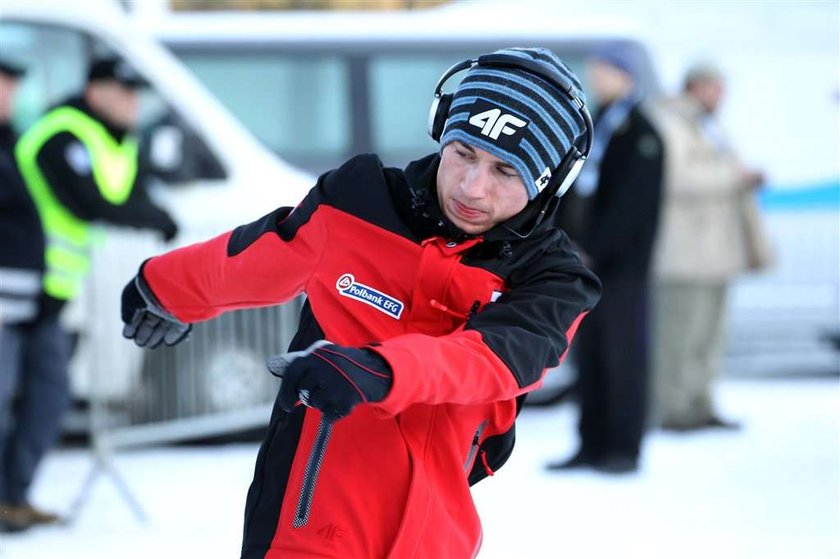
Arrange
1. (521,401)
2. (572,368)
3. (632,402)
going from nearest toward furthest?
(521,401)
(632,402)
(572,368)

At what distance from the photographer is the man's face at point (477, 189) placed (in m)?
2.18

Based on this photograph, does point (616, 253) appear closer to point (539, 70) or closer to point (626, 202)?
point (626, 202)

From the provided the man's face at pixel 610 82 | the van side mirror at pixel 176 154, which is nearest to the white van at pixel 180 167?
the van side mirror at pixel 176 154

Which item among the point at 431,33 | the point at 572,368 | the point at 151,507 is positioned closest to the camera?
the point at 151,507

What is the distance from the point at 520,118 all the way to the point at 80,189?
3547 millimetres

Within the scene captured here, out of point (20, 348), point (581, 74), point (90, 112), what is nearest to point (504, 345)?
point (20, 348)

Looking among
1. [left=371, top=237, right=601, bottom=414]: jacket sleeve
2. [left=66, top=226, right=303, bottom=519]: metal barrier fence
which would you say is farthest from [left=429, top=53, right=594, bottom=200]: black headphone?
[left=66, top=226, right=303, bottom=519]: metal barrier fence

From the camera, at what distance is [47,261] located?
5371 millimetres

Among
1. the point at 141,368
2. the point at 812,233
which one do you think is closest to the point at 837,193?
the point at 812,233

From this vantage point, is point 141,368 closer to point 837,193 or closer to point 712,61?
point 712,61

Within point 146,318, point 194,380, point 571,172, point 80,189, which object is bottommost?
point 194,380

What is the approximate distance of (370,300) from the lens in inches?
87.7

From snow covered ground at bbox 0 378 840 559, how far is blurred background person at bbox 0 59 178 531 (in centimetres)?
32

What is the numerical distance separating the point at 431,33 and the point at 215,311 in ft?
21.3
